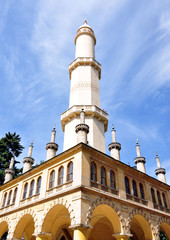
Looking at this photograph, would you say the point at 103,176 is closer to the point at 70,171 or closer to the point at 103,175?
the point at 103,175

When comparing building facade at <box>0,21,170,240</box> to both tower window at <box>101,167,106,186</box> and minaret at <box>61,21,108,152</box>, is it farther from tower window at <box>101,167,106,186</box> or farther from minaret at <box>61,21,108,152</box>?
minaret at <box>61,21,108,152</box>

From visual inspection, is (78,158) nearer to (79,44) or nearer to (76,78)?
(76,78)

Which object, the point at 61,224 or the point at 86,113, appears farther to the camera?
the point at 86,113

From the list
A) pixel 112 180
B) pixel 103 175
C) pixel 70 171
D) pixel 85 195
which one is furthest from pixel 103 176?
pixel 85 195

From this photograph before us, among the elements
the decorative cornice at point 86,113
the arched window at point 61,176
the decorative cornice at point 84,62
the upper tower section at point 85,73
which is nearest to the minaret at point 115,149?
the decorative cornice at point 86,113

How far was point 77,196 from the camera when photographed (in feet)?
54.2

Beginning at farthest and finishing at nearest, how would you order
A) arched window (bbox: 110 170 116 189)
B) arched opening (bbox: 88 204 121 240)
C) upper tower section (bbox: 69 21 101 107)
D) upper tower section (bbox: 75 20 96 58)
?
upper tower section (bbox: 75 20 96 58), upper tower section (bbox: 69 21 101 107), arched window (bbox: 110 170 116 189), arched opening (bbox: 88 204 121 240)

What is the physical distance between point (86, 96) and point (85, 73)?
442cm

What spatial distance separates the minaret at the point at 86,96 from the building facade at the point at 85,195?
159 mm

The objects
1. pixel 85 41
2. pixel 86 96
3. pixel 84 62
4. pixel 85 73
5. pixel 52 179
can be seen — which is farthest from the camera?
pixel 85 41

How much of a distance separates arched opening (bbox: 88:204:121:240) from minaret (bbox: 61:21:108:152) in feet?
27.5

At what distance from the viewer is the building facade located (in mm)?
17391

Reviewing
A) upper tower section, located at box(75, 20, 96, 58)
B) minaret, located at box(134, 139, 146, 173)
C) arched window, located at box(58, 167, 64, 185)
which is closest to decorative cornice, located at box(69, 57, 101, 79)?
upper tower section, located at box(75, 20, 96, 58)

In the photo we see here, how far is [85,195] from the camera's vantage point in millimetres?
16641
